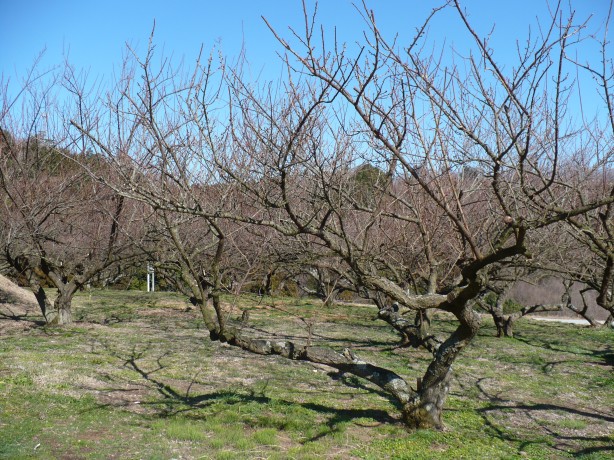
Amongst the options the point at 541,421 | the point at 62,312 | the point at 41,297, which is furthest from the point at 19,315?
the point at 541,421

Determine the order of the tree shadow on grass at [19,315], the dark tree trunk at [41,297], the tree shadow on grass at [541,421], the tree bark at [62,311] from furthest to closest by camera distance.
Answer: the tree shadow on grass at [19,315]
the tree bark at [62,311]
the dark tree trunk at [41,297]
the tree shadow on grass at [541,421]

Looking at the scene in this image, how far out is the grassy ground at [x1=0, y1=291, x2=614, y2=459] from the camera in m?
5.20

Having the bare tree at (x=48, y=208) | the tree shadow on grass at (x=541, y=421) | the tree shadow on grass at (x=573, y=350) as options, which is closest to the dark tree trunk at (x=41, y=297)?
the bare tree at (x=48, y=208)

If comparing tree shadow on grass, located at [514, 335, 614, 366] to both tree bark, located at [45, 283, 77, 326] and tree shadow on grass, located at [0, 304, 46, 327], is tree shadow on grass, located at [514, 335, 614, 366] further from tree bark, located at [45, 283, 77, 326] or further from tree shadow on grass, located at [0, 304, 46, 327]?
tree shadow on grass, located at [0, 304, 46, 327]

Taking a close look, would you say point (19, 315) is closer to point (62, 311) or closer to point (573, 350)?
point (62, 311)

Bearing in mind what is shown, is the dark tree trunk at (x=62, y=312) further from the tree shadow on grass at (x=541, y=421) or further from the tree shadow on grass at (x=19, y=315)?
the tree shadow on grass at (x=541, y=421)

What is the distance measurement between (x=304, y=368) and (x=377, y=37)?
17.7 ft

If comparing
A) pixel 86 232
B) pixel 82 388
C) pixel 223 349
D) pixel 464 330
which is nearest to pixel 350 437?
pixel 464 330

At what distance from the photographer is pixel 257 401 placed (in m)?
6.48

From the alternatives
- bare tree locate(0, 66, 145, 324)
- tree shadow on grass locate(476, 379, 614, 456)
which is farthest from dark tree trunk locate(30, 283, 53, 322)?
tree shadow on grass locate(476, 379, 614, 456)

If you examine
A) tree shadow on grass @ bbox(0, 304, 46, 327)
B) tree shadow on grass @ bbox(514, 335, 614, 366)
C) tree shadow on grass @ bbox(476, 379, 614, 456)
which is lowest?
tree shadow on grass @ bbox(476, 379, 614, 456)

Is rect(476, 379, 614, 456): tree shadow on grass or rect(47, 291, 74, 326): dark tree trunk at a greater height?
rect(47, 291, 74, 326): dark tree trunk

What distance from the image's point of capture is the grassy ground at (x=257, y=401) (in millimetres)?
5195

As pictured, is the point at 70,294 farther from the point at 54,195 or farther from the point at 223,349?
the point at 223,349
